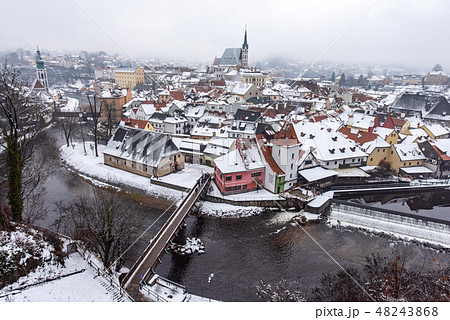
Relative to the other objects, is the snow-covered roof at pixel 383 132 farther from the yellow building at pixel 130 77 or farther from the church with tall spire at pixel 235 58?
the yellow building at pixel 130 77

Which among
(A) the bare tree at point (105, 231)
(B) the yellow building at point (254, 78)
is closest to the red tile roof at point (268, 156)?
(A) the bare tree at point (105, 231)

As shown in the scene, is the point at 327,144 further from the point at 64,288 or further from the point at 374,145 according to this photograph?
the point at 64,288

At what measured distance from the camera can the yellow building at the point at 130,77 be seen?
299 ft

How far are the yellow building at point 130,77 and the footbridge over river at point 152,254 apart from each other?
80.9 meters

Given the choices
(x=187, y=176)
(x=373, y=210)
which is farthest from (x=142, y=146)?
(x=373, y=210)

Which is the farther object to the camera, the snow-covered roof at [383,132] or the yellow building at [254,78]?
the yellow building at [254,78]

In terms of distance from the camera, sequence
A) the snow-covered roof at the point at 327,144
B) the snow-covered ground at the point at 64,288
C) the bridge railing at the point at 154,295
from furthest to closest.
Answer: the snow-covered roof at the point at 327,144 < the bridge railing at the point at 154,295 < the snow-covered ground at the point at 64,288

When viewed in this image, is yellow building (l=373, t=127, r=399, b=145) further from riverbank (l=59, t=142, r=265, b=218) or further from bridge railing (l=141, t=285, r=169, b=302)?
bridge railing (l=141, t=285, r=169, b=302)

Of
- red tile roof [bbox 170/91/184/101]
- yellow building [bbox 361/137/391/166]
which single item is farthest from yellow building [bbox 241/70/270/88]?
yellow building [bbox 361/137/391/166]

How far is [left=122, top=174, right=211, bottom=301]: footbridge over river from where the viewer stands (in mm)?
11578

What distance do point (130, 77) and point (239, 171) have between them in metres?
81.1

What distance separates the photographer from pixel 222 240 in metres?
18.7

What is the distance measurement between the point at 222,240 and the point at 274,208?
622 cm

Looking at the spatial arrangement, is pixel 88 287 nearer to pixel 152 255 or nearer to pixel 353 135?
pixel 152 255
